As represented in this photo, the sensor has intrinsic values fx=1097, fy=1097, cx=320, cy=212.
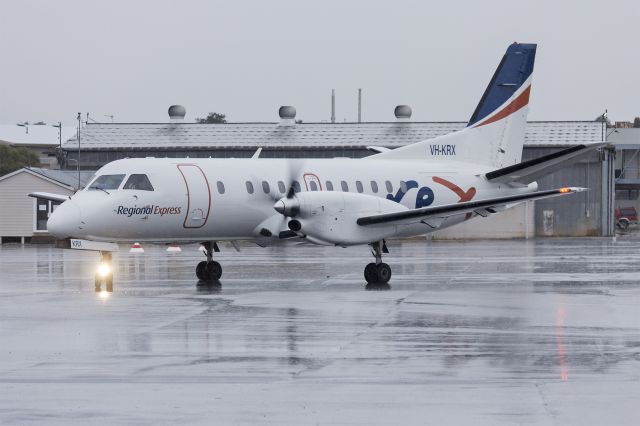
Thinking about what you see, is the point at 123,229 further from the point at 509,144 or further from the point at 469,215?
the point at 509,144

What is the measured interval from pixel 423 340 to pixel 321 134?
161 ft

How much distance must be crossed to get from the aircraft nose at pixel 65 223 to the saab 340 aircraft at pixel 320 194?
0.07 ft

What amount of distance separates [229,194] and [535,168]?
7.64m

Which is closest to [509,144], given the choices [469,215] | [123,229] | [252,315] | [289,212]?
[469,215]

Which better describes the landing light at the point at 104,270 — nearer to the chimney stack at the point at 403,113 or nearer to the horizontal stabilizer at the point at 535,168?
the horizontal stabilizer at the point at 535,168

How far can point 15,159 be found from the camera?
10600 cm

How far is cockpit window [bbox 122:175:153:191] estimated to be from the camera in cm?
2444

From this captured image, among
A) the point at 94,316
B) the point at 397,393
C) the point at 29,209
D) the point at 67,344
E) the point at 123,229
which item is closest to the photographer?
the point at 397,393

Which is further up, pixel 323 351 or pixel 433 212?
pixel 433 212

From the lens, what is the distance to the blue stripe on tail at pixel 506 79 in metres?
30.0

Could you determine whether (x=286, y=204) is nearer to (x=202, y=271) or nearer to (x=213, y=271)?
(x=213, y=271)

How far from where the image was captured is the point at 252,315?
1755 centimetres

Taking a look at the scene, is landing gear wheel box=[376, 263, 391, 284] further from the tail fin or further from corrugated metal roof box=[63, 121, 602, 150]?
corrugated metal roof box=[63, 121, 602, 150]

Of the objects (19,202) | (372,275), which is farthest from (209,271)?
(19,202)
